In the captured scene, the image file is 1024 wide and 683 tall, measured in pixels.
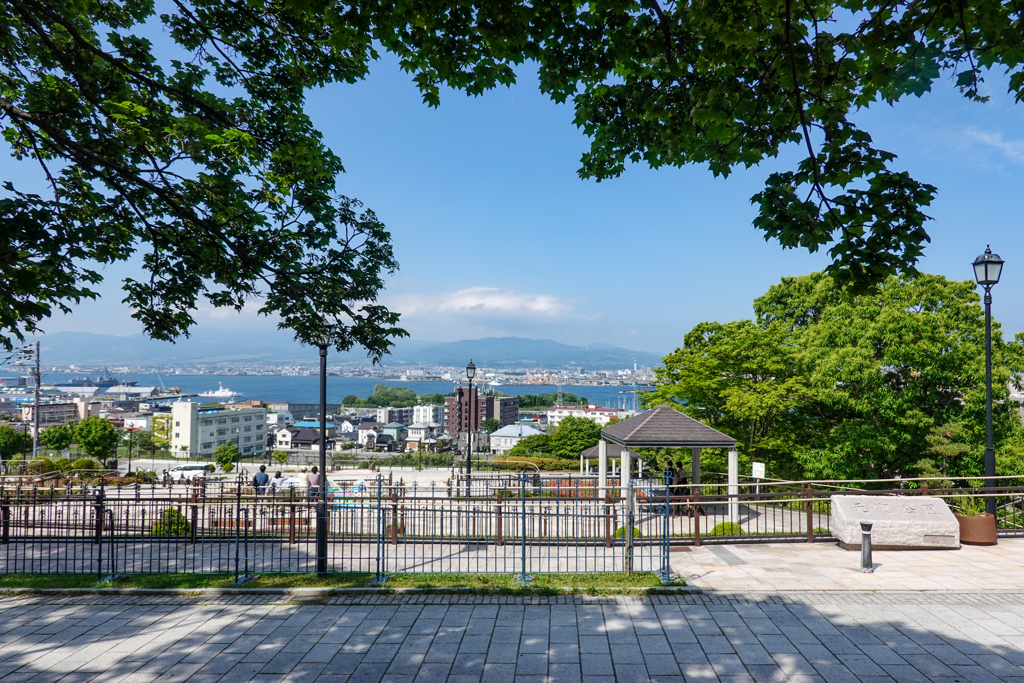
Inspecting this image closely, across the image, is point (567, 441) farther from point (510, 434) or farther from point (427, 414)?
point (427, 414)

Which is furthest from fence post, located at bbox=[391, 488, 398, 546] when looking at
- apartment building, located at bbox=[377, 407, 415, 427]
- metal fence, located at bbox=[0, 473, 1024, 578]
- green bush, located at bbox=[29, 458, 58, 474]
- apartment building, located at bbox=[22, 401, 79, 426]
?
apartment building, located at bbox=[377, 407, 415, 427]

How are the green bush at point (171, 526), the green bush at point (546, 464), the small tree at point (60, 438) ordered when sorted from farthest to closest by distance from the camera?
the small tree at point (60, 438) < the green bush at point (546, 464) < the green bush at point (171, 526)

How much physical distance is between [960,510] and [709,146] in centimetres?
1240

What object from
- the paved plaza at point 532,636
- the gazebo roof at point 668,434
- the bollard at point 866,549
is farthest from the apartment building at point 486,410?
the paved plaza at point 532,636

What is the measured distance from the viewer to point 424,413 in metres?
191

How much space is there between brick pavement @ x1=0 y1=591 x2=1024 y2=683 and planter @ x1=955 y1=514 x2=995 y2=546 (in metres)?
3.37

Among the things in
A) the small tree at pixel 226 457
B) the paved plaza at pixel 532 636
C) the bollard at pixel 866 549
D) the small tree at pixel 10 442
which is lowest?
the small tree at pixel 226 457

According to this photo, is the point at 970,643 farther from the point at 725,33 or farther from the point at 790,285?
the point at 790,285

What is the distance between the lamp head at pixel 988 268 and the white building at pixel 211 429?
9917 centimetres

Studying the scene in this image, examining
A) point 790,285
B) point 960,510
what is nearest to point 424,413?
point 790,285

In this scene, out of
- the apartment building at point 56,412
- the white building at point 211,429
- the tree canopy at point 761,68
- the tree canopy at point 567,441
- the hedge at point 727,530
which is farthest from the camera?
the apartment building at point 56,412

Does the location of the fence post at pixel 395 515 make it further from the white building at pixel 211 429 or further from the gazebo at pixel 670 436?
the white building at pixel 211 429

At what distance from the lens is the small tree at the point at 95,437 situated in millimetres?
41688

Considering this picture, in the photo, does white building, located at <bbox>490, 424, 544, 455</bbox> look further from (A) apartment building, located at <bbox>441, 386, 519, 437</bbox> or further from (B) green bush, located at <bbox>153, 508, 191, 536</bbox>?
(A) apartment building, located at <bbox>441, 386, 519, 437</bbox>
